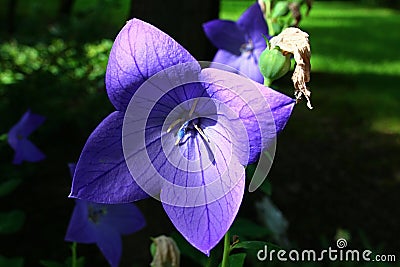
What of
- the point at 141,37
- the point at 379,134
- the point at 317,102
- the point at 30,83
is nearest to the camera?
the point at 141,37

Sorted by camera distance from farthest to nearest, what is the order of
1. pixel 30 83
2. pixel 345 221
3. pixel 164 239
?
pixel 345 221
pixel 30 83
pixel 164 239

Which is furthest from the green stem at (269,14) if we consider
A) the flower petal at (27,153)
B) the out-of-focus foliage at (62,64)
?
the out-of-focus foliage at (62,64)

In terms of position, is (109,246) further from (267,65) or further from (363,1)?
(363,1)

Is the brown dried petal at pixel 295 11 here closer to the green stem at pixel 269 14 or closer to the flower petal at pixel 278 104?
the green stem at pixel 269 14

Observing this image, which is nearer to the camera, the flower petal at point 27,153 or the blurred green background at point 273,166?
the flower petal at point 27,153

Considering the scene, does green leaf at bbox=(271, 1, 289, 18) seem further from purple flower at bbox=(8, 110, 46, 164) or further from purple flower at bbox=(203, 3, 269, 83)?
purple flower at bbox=(8, 110, 46, 164)

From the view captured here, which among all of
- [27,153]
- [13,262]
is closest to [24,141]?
[27,153]

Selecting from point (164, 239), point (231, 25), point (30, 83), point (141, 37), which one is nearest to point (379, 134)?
point (30, 83)
